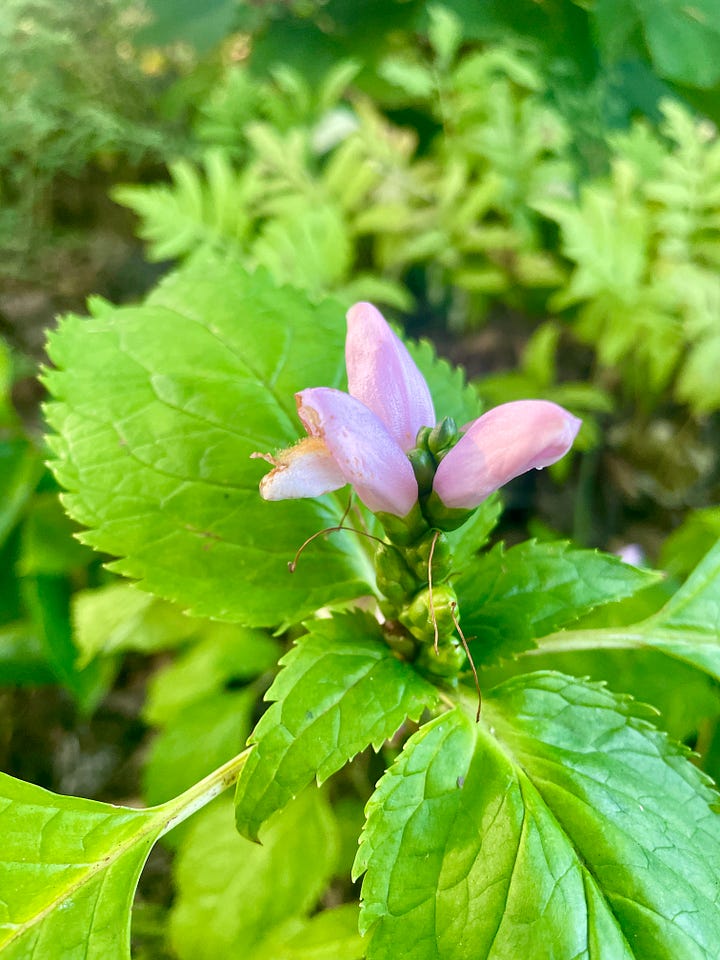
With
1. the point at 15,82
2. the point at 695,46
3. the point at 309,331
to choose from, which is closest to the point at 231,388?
the point at 309,331

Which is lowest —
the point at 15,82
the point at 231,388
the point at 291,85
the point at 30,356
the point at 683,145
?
the point at 30,356

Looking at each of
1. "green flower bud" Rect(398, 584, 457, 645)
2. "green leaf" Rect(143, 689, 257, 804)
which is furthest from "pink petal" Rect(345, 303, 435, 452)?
"green leaf" Rect(143, 689, 257, 804)

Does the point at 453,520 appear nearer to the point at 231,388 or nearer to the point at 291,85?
the point at 231,388

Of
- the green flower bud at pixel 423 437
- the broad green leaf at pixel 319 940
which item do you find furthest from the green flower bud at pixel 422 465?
the broad green leaf at pixel 319 940

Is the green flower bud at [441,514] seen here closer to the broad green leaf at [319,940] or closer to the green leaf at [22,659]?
the broad green leaf at [319,940]

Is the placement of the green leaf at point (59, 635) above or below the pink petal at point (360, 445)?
below

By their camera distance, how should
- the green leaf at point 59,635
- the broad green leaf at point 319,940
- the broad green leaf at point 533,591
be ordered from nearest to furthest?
the broad green leaf at point 533,591 < the broad green leaf at point 319,940 < the green leaf at point 59,635
